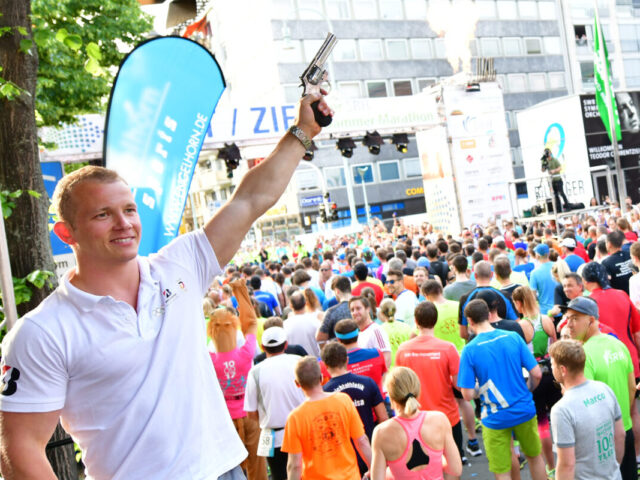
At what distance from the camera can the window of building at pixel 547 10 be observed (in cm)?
5478

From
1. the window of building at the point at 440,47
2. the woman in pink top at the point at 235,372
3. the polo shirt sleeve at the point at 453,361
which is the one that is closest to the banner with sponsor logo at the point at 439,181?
the woman in pink top at the point at 235,372

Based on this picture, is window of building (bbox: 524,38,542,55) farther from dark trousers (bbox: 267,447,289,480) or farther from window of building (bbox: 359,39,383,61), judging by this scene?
dark trousers (bbox: 267,447,289,480)

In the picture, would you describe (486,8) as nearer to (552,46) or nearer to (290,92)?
(552,46)

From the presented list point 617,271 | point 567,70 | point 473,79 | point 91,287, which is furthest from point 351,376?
point 567,70

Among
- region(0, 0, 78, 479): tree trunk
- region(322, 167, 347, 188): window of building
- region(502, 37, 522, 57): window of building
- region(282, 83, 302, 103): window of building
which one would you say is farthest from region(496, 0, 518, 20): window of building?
region(0, 0, 78, 479): tree trunk

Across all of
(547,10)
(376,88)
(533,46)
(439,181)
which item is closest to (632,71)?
(547,10)

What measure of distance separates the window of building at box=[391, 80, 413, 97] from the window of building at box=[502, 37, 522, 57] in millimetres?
9789

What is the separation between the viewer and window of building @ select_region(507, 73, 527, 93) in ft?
175

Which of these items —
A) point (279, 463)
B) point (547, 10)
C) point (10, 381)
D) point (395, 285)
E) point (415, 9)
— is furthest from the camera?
point (547, 10)

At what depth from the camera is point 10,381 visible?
1.77 metres

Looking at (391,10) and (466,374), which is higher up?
(391,10)

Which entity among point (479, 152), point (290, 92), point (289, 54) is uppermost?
point (289, 54)

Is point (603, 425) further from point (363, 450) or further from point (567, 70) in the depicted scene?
point (567, 70)

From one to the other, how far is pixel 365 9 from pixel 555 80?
19032 mm
